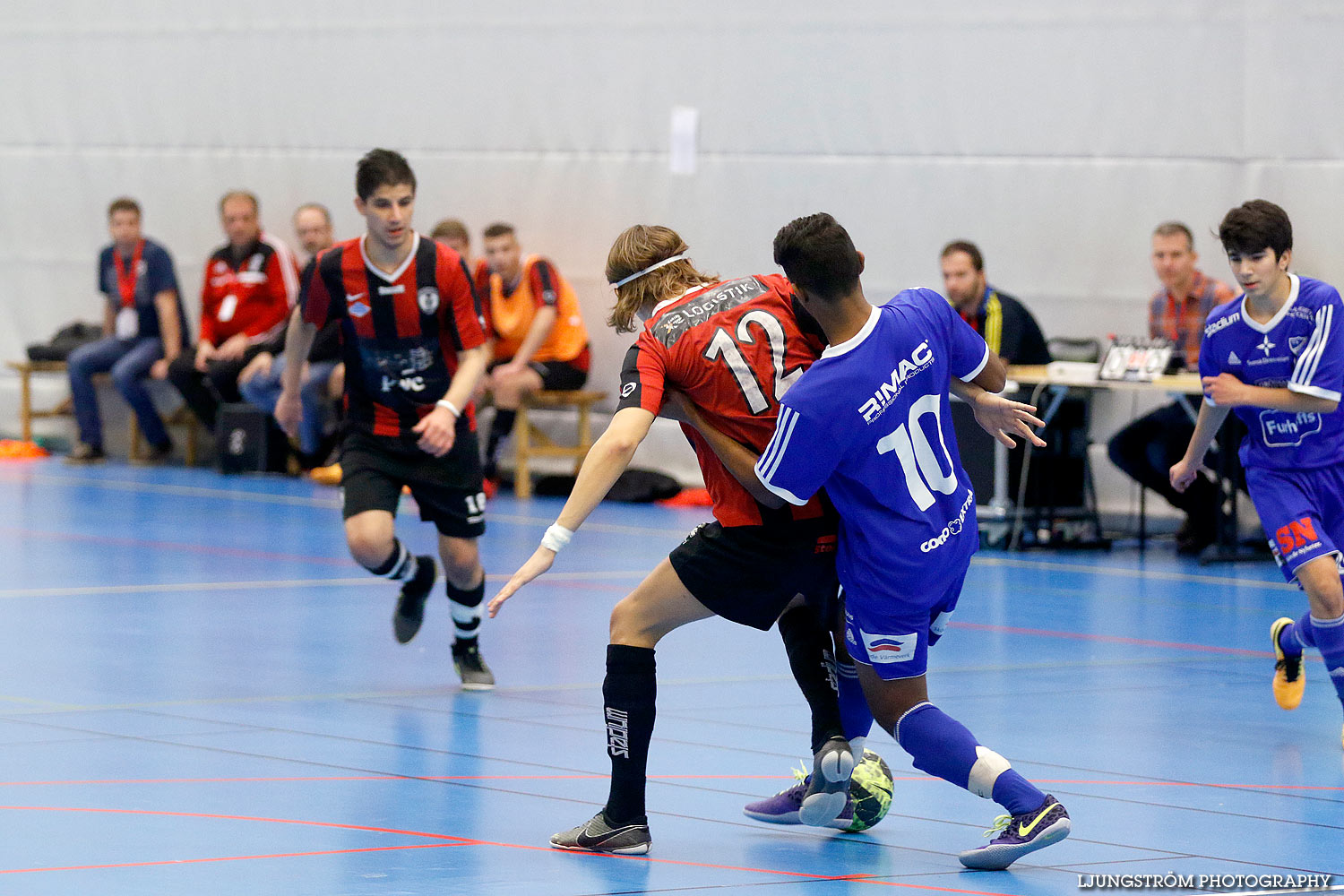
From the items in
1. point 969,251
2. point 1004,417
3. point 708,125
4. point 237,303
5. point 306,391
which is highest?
point 708,125

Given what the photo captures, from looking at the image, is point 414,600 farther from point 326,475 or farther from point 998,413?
point 326,475

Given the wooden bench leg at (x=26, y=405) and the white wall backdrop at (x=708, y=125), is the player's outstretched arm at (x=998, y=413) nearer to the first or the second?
the white wall backdrop at (x=708, y=125)

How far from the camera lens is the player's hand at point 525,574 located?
179 inches

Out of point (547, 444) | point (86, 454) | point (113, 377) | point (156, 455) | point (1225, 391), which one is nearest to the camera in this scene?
point (1225, 391)

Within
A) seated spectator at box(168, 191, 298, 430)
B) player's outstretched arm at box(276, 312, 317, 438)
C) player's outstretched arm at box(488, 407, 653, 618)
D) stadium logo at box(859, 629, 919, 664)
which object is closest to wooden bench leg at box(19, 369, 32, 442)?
seated spectator at box(168, 191, 298, 430)

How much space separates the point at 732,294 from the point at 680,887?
1.50 m

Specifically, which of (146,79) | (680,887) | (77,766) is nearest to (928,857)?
(680,887)

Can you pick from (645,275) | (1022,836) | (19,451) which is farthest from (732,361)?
(19,451)

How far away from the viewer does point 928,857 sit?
16.3 feet

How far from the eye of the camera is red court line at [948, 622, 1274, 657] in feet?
28.4

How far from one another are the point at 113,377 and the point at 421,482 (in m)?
10.5

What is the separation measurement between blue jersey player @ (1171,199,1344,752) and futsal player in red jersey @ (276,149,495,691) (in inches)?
106

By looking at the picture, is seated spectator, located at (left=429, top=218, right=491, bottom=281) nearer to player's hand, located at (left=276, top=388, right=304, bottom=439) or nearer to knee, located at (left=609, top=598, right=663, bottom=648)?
player's hand, located at (left=276, top=388, right=304, bottom=439)

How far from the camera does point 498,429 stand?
15.2 meters
